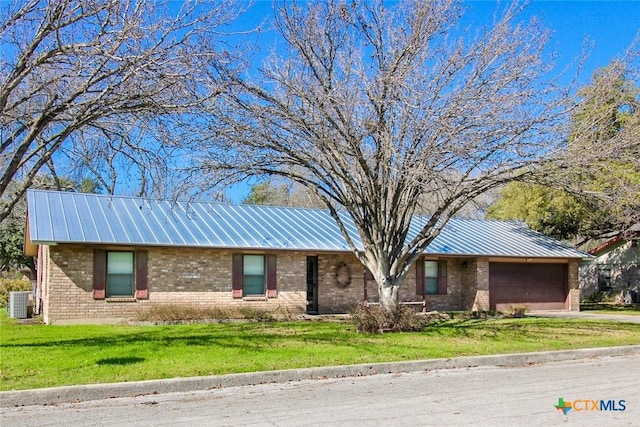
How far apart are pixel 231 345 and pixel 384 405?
5601 millimetres

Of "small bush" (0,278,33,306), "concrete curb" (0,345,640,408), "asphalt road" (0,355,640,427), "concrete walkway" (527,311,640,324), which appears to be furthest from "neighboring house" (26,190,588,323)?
"asphalt road" (0,355,640,427)

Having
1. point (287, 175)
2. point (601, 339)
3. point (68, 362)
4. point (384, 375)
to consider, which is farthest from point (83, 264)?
point (601, 339)

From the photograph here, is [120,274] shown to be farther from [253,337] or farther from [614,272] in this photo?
[614,272]

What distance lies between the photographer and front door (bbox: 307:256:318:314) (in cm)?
2320

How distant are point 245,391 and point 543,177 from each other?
8941mm

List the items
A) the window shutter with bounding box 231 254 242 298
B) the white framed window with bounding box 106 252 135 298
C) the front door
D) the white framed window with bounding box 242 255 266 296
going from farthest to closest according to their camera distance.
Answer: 1. the front door
2. the white framed window with bounding box 242 255 266 296
3. the window shutter with bounding box 231 254 242 298
4. the white framed window with bounding box 106 252 135 298

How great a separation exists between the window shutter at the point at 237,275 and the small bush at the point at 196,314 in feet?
2.02

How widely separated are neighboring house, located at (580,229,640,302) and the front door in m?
20.0

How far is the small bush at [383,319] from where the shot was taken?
1561 cm

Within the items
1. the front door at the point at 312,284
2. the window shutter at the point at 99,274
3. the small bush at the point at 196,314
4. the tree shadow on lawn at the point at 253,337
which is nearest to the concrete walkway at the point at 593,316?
the tree shadow on lawn at the point at 253,337

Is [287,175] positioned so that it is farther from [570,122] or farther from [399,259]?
[570,122]

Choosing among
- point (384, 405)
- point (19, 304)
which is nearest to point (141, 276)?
point (19, 304)

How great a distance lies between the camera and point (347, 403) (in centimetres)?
847

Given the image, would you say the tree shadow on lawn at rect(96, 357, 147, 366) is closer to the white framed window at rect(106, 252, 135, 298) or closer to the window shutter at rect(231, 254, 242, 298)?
the white framed window at rect(106, 252, 135, 298)
